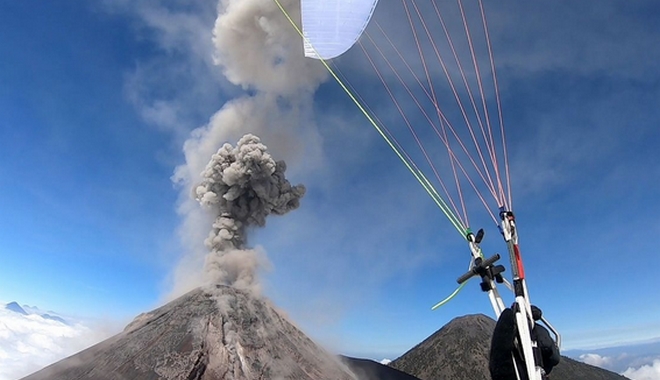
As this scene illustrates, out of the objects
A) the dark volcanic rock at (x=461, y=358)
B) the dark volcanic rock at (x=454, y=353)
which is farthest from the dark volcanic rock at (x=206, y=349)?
the dark volcanic rock at (x=461, y=358)

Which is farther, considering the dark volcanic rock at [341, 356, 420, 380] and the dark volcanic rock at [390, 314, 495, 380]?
the dark volcanic rock at [390, 314, 495, 380]

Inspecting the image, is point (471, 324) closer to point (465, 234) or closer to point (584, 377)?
point (584, 377)

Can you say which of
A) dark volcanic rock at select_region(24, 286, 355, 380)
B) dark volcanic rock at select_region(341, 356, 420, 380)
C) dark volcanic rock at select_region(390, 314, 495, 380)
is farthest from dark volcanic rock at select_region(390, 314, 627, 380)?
dark volcanic rock at select_region(24, 286, 355, 380)

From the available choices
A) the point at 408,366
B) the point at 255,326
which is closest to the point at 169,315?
the point at 255,326

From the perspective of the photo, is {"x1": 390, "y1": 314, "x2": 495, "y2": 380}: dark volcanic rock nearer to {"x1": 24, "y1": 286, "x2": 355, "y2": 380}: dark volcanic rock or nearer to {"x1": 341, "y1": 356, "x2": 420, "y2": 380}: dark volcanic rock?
{"x1": 341, "y1": 356, "x2": 420, "y2": 380}: dark volcanic rock

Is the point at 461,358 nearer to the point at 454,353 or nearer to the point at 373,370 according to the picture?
the point at 454,353

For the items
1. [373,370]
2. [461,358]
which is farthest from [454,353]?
[373,370]

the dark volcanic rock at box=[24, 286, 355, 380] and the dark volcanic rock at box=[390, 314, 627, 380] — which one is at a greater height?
the dark volcanic rock at box=[390, 314, 627, 380]
